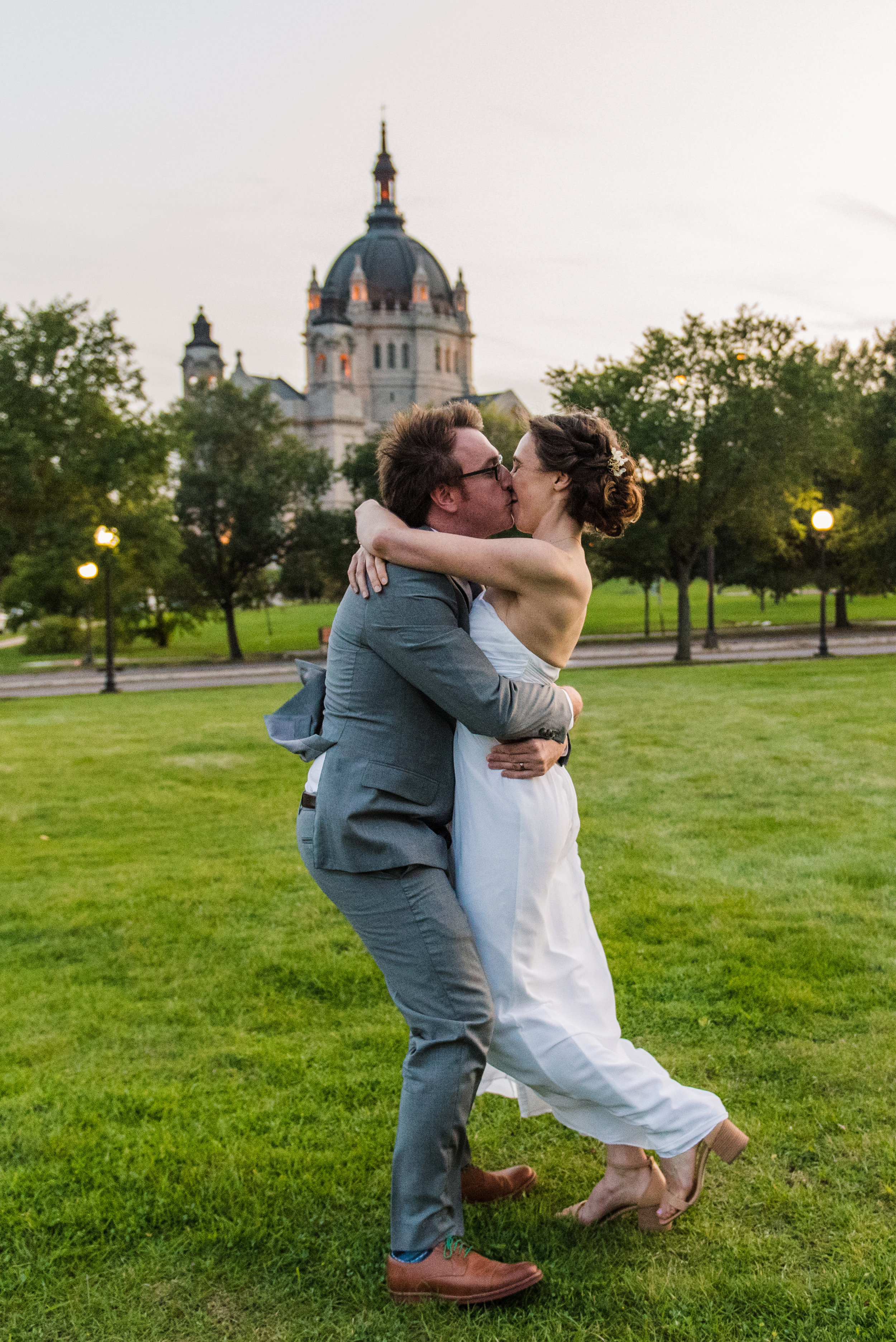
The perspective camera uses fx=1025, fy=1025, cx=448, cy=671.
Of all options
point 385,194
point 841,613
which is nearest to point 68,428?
point 841,613

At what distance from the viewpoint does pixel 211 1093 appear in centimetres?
419

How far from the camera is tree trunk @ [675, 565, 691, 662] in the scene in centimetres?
3020

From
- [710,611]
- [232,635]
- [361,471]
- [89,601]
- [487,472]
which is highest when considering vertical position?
[361,471]

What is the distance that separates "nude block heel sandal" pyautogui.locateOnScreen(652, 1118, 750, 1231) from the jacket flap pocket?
129 cm

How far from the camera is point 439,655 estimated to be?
2.71 meters

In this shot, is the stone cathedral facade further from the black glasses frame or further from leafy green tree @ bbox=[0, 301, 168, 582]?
the black glasses frame

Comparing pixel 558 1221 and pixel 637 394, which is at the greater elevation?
pixel 637 394

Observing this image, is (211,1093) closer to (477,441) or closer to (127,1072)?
(127,1072)

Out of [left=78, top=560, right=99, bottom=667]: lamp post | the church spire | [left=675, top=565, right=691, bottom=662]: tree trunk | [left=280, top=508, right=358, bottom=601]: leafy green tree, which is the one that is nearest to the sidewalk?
[left=675, top=565, right=691, bottom=662]: tree trunk

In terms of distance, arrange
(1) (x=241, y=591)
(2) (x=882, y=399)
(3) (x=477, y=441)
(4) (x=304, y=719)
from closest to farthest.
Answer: (3) (x=477, y=441), (4) (x=304, y=719), (2) (x=882, y=399), (1) (x=241, y=591)

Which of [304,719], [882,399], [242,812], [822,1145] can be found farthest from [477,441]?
[882,399]

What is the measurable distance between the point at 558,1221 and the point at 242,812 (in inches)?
264

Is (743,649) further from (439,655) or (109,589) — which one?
(439,655)

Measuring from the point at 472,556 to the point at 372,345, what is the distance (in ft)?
427
